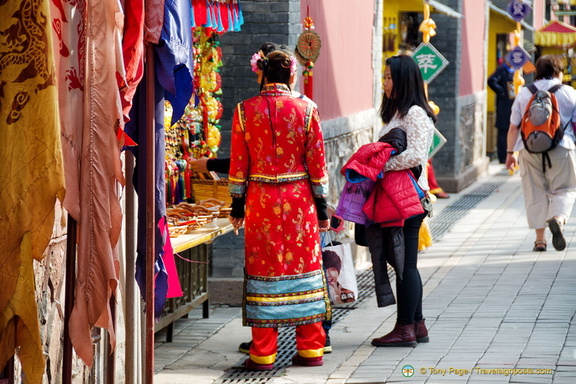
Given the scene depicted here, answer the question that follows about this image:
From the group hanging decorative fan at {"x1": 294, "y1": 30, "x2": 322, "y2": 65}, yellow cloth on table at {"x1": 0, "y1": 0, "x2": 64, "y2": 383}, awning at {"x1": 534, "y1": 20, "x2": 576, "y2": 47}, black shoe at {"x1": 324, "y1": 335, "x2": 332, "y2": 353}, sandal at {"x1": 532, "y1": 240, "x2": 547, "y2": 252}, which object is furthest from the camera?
awning at {"x1": 534, "y1": 20, "x2": 576, "y2": 47}

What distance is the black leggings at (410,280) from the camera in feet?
23.5

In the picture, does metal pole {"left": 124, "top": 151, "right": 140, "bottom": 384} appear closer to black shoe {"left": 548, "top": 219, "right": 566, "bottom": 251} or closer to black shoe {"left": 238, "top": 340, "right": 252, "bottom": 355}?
black shoe {"left": 238, "top": 340, "right": 252, "bottom": 355}

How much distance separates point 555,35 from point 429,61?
17303mm

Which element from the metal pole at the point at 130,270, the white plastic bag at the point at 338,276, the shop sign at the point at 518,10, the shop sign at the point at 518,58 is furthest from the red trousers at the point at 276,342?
the shop sign at the point at 518,10

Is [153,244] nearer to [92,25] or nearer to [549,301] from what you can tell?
[92,25]

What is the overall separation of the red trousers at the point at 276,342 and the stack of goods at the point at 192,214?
803 millimetres

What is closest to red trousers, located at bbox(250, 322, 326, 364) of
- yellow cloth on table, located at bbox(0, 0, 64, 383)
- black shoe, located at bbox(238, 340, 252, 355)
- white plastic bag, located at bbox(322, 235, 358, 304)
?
white plastic bag, located at bbox(322, 235, 358, 304)

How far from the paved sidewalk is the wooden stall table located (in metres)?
0.20

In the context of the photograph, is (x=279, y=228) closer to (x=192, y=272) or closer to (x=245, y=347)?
(x=245, y=347)

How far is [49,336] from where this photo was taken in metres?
4.79

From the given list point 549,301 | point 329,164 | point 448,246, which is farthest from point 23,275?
point 448,246

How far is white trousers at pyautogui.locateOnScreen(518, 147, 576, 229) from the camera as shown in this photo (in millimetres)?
11062

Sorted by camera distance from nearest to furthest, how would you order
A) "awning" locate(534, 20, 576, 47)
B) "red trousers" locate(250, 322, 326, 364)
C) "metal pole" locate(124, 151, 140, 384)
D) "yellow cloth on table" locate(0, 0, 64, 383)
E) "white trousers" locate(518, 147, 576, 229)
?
"yellow cloth on table" locate(0, 0, 64, 383) → "metal pole" locate(124, 151, 140, 384) → "red trousers" locate(250, 322, 326, 364) → "white trousers" locate(518, 147, 576, 229) → "awning" locate(534, 20, 576, 47)

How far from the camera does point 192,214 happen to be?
7.45 meters
